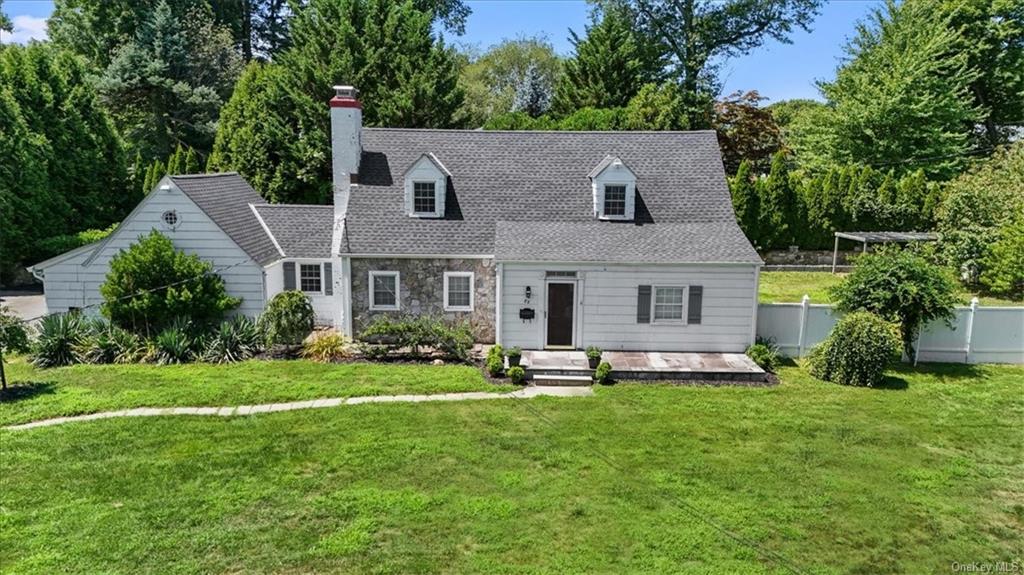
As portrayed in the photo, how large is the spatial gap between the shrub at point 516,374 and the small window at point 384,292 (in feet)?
14.6

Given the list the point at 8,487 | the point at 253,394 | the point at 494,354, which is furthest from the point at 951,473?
the point at 8,487

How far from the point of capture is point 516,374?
15109mm

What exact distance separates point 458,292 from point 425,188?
128 inches

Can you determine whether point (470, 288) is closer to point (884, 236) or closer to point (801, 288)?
point (801, 288)

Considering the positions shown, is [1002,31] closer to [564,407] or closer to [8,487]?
[564,407]

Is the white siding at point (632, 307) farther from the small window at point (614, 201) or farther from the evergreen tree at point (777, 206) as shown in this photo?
the evergreen tree at point (777, 206)

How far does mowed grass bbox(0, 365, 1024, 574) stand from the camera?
8305 millimetres

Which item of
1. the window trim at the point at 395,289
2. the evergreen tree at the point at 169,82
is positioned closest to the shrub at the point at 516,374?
the window trim at the point at 395,289

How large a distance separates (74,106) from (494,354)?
1027 inches

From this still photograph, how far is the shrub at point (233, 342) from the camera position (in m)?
16.8

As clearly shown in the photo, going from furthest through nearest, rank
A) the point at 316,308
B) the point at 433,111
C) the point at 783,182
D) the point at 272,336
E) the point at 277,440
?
the point at 433,111
the point at 783,182
the point at 316,308
the point at 272,336
the point at 277,440

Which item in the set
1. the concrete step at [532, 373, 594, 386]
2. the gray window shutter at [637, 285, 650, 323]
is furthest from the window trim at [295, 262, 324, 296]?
the gray window shutter at [637, 285, 650, 323]

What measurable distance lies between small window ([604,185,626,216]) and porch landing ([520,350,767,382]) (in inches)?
167

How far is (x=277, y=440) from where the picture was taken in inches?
464
